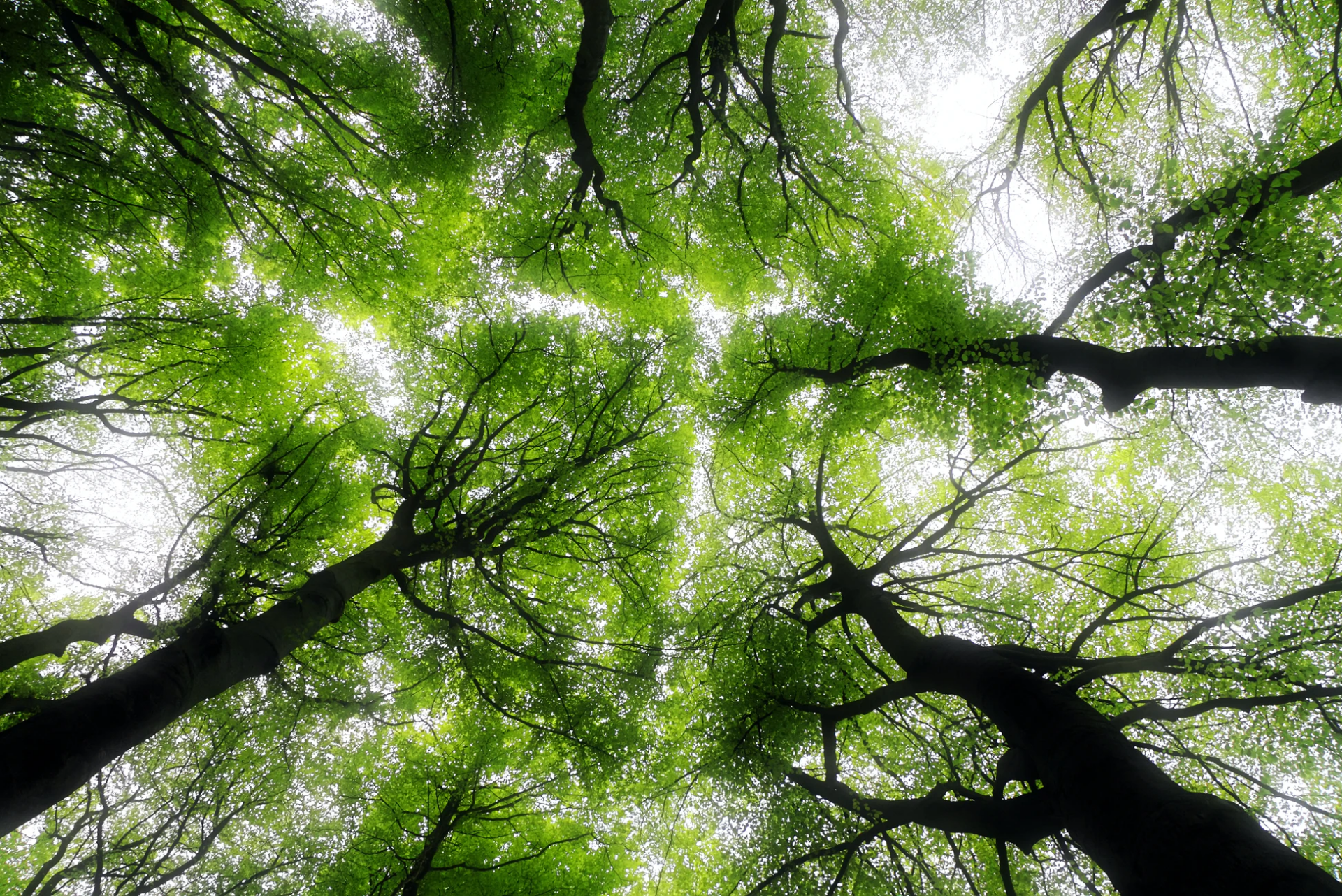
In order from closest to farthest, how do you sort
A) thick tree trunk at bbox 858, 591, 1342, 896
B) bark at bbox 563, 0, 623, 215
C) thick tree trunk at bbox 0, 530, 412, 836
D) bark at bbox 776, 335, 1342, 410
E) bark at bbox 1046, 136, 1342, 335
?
thick tree trunk at bbox 858, 591, 1342, 896, thick tree trunk at bbox 0, 530, 412, 836, bark at bbox 776, 335, 1342, 410, bark at bbox 1046, 136, 1342, 335, bark at bbox 563, 0, 623, 215

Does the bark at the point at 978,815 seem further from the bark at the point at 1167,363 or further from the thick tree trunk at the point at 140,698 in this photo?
the thick tree trunk at the point at 140,698

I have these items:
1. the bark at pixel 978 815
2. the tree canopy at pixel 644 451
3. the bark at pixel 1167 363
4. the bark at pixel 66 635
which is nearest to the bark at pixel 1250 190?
the tree canopy at pixel 644 451

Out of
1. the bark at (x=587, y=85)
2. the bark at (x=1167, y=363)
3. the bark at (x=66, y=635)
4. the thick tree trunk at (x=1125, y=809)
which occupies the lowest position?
the thick tree trunk at (x=1125, y=809)

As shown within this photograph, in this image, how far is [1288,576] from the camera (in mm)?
6461

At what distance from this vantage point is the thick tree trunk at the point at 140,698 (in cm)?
300

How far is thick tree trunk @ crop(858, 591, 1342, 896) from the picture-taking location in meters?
2.52

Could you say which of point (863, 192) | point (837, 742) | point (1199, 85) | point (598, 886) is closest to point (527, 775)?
point (598, 886)

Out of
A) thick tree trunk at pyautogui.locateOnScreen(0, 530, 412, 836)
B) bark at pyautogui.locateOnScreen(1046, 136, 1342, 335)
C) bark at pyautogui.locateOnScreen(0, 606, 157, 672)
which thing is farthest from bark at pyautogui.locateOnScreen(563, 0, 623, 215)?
bark at pyautogui.locateOnScreen(0, 606, 157, 672)

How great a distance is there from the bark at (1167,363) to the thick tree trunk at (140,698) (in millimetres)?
7123

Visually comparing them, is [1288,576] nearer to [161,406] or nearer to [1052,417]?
[1052,417]

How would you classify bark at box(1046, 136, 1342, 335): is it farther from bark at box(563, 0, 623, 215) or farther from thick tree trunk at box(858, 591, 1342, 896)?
bark at box(563, 0, 623, 215)

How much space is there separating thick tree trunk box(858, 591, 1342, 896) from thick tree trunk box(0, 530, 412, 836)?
234 inches

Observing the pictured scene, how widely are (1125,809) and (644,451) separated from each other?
6.87 metres

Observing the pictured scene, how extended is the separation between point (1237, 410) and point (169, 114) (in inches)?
498
